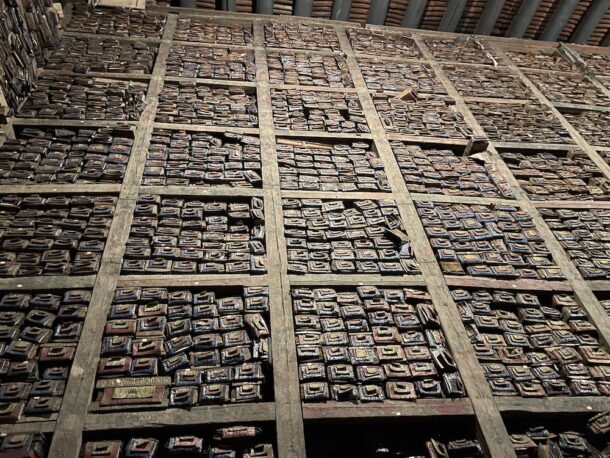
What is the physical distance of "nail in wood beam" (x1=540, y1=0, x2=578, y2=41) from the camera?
13266mm

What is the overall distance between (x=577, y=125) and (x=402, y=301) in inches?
245

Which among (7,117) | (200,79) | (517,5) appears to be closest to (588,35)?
(517,5)

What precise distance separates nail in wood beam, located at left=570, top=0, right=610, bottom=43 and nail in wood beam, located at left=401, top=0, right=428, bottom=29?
5.42m

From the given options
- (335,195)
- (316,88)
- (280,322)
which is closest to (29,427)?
(280,322)

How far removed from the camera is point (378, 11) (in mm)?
12352

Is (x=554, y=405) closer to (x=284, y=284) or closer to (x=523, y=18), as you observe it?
(x=284, y=284)

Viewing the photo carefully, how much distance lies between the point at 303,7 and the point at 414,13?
125 inches

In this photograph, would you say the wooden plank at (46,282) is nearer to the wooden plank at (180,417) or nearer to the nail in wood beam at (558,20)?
the wooden plank at (180,417)

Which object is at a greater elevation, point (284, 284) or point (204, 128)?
point (204, 128)

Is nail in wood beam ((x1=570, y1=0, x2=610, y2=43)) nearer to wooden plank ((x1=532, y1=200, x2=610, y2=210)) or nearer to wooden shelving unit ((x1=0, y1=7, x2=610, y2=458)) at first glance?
wooden shelving unit ((x1=0, y1=7, x2=610, y2=458))

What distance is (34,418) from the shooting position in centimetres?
356

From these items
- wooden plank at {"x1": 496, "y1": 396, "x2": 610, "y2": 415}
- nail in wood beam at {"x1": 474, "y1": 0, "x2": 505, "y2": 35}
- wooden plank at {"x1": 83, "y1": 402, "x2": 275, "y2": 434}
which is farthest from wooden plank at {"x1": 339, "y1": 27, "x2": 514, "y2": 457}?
nail in wood beam at {"x1": 474, "y1": 0, "x2": 505, "y2": 35}

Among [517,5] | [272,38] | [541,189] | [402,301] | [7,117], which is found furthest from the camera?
[517,5]

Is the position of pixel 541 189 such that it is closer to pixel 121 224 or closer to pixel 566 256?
pixel 566 256
